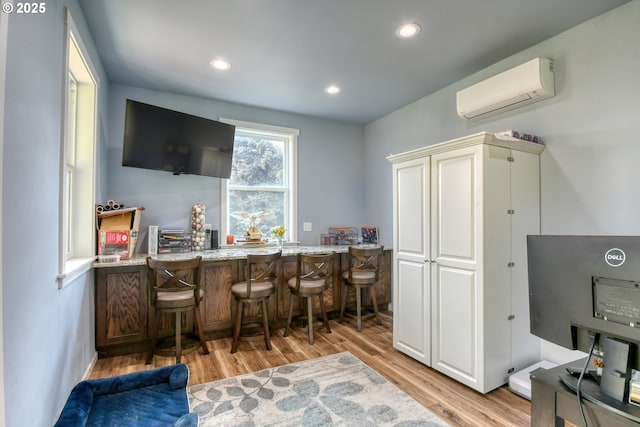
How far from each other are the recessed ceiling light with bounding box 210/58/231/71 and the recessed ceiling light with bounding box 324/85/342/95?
106cm

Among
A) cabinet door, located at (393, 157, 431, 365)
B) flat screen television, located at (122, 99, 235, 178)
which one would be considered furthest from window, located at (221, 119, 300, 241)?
cabinet door, located at (393, 157, 431, 365)

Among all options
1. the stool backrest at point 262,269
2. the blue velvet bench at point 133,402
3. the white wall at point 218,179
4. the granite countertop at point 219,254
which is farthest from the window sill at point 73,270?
the stool backrest at point 262,269

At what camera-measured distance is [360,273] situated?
3586mm

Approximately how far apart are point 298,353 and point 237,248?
1.50 meters

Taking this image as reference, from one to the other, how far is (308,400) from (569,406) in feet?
5.17

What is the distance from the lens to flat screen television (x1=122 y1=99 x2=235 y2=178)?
2879 mm

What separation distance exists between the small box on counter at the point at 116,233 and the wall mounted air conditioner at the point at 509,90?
11.1 feet

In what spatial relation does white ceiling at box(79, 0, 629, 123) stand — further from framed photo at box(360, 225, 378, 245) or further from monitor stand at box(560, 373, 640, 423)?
monitor stand at box(560, 373, 640, 423)

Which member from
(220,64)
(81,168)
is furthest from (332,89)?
(81,168)

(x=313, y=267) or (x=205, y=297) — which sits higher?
(x=313, y=267)

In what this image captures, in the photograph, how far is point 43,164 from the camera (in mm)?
1546

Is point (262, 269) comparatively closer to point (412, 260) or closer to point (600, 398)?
point (412, 260)

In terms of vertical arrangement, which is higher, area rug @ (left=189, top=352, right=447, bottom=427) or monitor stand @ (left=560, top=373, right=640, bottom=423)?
monitor stand @ (left=560, top=373, right=640, bottom=423)

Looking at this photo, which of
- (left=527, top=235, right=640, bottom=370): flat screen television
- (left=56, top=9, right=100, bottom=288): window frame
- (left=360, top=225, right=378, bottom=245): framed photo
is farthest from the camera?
(left=360, top=225, right=378, bottom=245): framed photo
